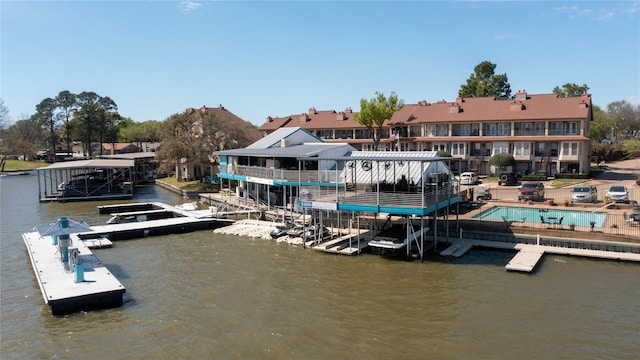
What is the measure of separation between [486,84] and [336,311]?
7966cm

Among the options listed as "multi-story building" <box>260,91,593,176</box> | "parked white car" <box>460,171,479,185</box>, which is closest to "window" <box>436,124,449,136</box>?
"multi-story building" <box>260,91,593,176</box>

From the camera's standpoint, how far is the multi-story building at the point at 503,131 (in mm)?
52562

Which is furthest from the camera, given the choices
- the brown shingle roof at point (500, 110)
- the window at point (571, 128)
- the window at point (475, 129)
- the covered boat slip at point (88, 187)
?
the window at point (475, 129)

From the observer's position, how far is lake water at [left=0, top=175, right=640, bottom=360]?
16.7 m

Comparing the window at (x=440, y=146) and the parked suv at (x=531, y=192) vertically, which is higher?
the window at (x=440, y=146)

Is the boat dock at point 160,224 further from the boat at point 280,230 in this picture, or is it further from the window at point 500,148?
the window at point 500,148

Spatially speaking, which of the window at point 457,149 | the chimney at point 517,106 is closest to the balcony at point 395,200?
the window at point 457,149

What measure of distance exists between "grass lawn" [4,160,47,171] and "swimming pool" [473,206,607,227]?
368ft

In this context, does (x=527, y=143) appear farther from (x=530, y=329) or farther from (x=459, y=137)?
(x=530, y=329)

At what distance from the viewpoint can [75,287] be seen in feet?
68.5

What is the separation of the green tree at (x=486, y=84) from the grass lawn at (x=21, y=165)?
98.4 m

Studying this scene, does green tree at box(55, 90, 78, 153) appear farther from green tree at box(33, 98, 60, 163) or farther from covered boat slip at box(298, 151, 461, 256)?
covered boat slip at box(298, 151, 461, 256)

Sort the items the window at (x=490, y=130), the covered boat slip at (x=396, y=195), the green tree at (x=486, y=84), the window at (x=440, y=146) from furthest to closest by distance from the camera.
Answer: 1. the green tree at (x=486, y=84)
2. the window at (x=440, y=146)
3. the window at (x=490, y=130)
4. the covered boat slip at (x=396, y=195)

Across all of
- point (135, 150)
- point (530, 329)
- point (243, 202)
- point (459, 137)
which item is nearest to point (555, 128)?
point (459, 137)
